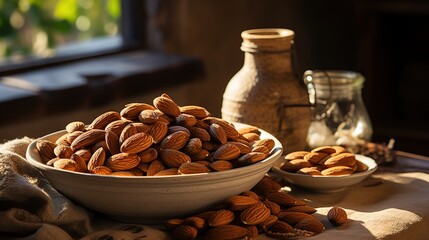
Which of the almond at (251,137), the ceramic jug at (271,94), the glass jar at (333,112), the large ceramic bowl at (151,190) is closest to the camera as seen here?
the large ceramic bowl at (151,190)

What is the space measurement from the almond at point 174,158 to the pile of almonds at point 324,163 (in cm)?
27

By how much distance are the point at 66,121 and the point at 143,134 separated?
1.23 meters

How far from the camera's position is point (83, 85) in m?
2.34

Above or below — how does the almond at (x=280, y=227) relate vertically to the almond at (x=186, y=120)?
below

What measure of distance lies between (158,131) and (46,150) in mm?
190

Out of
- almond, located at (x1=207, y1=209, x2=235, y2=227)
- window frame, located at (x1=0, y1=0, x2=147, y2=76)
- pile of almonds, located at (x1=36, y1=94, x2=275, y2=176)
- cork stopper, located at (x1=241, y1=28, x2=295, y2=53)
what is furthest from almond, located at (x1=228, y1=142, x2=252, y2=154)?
window frame, located at (x1=0, y1=0, x2=147, y2=76)

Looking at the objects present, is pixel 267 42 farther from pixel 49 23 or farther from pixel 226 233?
pixel 49 23

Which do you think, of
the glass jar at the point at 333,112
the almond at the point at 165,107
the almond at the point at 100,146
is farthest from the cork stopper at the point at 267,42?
the almond at the point at 100,146

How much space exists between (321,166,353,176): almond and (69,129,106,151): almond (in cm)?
39

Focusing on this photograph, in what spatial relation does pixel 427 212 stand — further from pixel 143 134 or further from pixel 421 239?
pixel 143 134

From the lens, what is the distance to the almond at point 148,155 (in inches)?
45.6

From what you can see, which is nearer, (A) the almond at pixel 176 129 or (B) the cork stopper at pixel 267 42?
(A) the almond at pixel 176 129

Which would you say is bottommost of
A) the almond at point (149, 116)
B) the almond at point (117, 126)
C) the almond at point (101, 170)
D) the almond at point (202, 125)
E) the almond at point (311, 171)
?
the almond at point (311, 171)

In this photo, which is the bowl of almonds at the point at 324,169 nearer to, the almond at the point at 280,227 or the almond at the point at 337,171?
the almond at the point at 337,171
